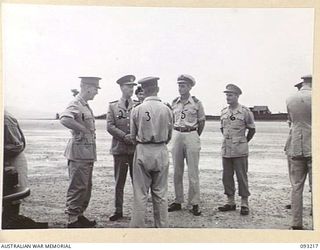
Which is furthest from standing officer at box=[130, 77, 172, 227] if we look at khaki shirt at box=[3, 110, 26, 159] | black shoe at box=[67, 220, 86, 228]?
khaki shirt at box=[3, 110, 26, 159]

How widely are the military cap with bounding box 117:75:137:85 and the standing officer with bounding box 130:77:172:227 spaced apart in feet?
0.05

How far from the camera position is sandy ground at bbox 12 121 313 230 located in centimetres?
125

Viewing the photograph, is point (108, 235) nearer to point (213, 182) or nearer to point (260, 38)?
point (213, 182)

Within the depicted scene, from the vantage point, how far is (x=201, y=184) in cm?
128

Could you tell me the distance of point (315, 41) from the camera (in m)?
1.26

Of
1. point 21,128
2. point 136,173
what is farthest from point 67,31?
point 136,173

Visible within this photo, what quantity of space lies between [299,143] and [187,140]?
223 mm

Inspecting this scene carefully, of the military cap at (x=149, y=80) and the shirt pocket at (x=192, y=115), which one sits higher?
the military cap at (x=149, y=80)

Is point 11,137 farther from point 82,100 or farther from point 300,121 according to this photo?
point 300,121

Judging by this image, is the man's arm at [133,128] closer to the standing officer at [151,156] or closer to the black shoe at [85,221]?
the standing officer at [151,156]

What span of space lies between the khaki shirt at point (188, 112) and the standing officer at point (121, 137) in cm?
10

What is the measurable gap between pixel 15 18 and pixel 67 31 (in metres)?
0.10

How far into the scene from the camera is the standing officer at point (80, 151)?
1.26 meters

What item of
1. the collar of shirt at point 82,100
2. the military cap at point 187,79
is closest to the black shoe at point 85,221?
the collar of shirt at point 82,100
